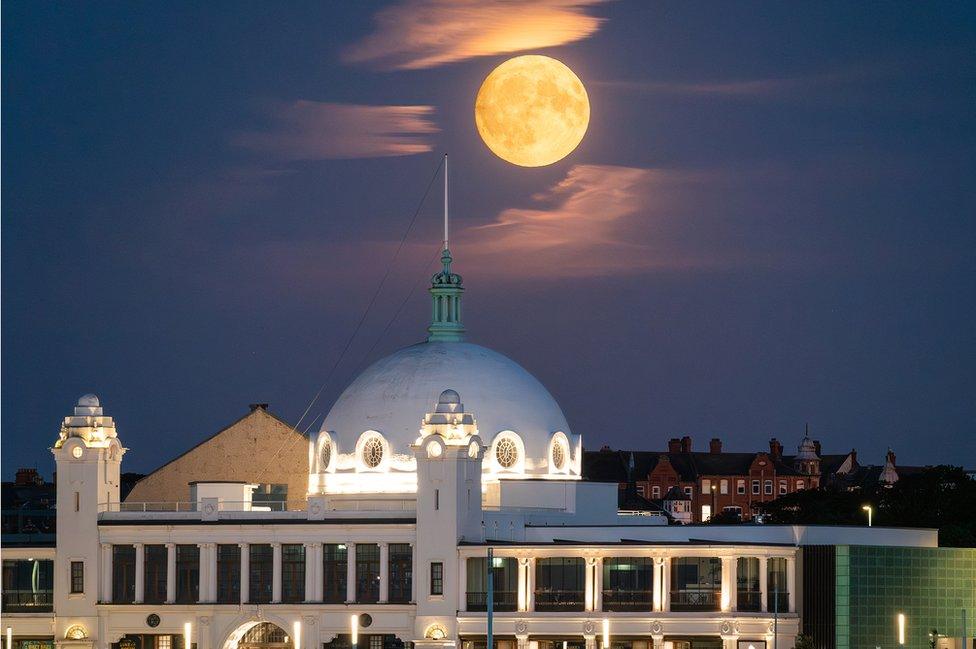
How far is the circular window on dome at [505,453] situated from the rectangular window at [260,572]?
13714 mm

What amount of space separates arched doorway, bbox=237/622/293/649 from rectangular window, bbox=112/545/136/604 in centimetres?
619

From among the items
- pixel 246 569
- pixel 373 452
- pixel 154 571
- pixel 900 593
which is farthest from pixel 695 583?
pixel 154 571

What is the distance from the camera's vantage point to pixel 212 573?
377 feet

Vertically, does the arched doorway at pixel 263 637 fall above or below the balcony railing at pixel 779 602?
below

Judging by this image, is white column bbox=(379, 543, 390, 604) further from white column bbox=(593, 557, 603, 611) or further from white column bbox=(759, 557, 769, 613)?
white column bbox=(759, 557, 769, 613)

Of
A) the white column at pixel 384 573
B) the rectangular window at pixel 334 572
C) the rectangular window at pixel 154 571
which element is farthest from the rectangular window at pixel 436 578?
the rectangular window at pixel 154 571

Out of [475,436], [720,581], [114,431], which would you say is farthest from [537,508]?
[114,431]

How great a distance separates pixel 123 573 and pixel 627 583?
26.5 metres

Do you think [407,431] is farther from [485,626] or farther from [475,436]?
[485,626]

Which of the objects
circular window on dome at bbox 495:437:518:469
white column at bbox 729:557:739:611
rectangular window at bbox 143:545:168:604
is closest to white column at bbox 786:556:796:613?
white column at bbox 729:557:739:611

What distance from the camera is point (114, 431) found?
395ft

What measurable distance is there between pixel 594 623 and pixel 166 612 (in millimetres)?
22281

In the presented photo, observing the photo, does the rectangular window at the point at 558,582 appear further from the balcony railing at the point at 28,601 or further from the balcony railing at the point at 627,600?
the balcony railing at the point at 28,601

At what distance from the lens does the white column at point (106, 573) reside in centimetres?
11531
